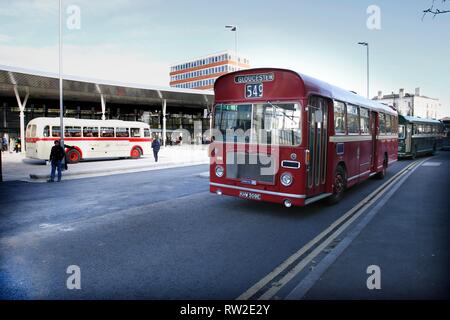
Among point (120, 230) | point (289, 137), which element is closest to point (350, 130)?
point (289, 137)

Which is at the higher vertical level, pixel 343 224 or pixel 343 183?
pixel 343 183

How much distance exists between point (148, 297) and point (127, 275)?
0.75 metres

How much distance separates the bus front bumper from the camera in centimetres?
768

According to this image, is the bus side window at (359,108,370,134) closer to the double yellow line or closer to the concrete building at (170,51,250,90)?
the double yellow line

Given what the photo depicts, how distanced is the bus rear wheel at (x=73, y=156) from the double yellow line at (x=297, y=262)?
19.1m

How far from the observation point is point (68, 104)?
44.2m

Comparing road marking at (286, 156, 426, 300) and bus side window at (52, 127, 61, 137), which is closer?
road marking at (286, 156, 426, 300)

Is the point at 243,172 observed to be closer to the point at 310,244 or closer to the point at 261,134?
the point at 261,134

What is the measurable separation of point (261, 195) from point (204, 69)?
351 feet

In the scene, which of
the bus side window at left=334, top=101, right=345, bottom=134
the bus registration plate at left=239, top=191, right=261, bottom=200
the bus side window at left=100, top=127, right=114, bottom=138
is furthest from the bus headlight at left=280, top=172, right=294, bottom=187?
the bus side window at left=100, top=127, right=114, bottom=138

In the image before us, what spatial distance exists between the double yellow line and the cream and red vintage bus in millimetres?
16200

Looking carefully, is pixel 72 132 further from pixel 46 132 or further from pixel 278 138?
pixel 278 138

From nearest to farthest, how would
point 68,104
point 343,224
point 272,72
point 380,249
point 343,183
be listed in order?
point 380,249
point 343,224
point 272,72
point 343,183
point 68,104

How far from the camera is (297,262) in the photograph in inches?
208
